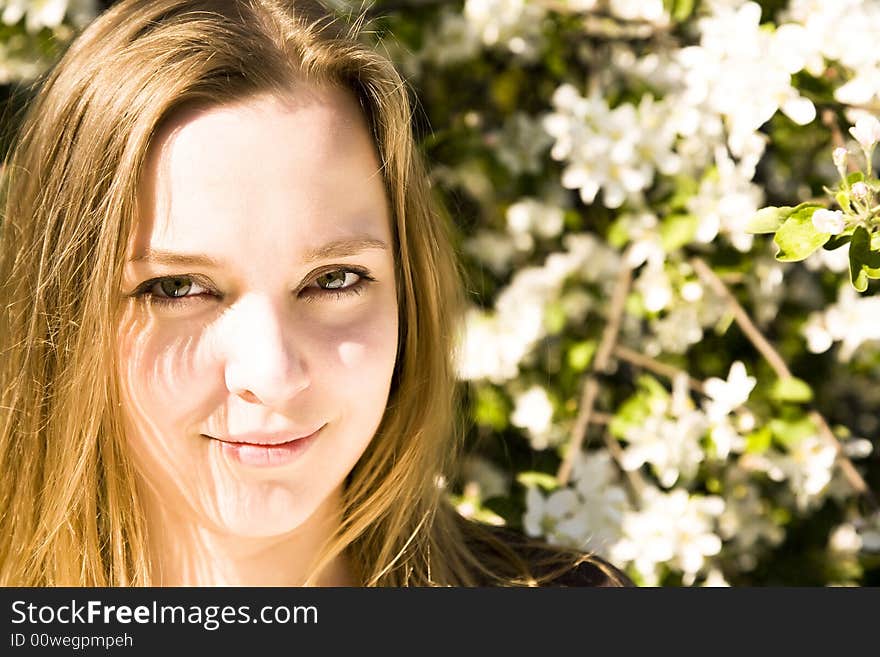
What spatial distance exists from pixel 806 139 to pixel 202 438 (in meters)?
1.17

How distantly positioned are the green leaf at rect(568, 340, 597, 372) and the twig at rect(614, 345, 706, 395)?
5 centimetres

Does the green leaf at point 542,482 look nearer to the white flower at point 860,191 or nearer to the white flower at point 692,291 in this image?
the white flower at point 692,291

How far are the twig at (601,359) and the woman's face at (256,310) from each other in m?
0.70

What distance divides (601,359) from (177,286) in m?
0.93

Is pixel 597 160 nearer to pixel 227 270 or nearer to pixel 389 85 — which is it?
pixel 389 85

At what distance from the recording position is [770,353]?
166 cm

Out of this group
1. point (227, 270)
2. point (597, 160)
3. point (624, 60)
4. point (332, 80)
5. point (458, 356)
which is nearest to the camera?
point (227, 270)

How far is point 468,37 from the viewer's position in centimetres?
183

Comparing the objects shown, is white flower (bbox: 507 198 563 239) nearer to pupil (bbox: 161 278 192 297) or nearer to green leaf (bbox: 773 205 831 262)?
green leaf (bbox: 773 205 831 262)

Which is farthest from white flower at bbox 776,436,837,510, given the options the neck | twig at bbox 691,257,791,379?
the neck

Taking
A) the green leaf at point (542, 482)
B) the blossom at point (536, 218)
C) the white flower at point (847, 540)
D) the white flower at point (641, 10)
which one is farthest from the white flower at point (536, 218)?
the white flower at point (847, 540)

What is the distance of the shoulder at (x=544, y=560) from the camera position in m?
1.36

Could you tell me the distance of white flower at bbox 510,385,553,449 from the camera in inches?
71.4

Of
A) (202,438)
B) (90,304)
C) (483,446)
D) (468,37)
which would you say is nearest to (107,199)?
(90,304)
